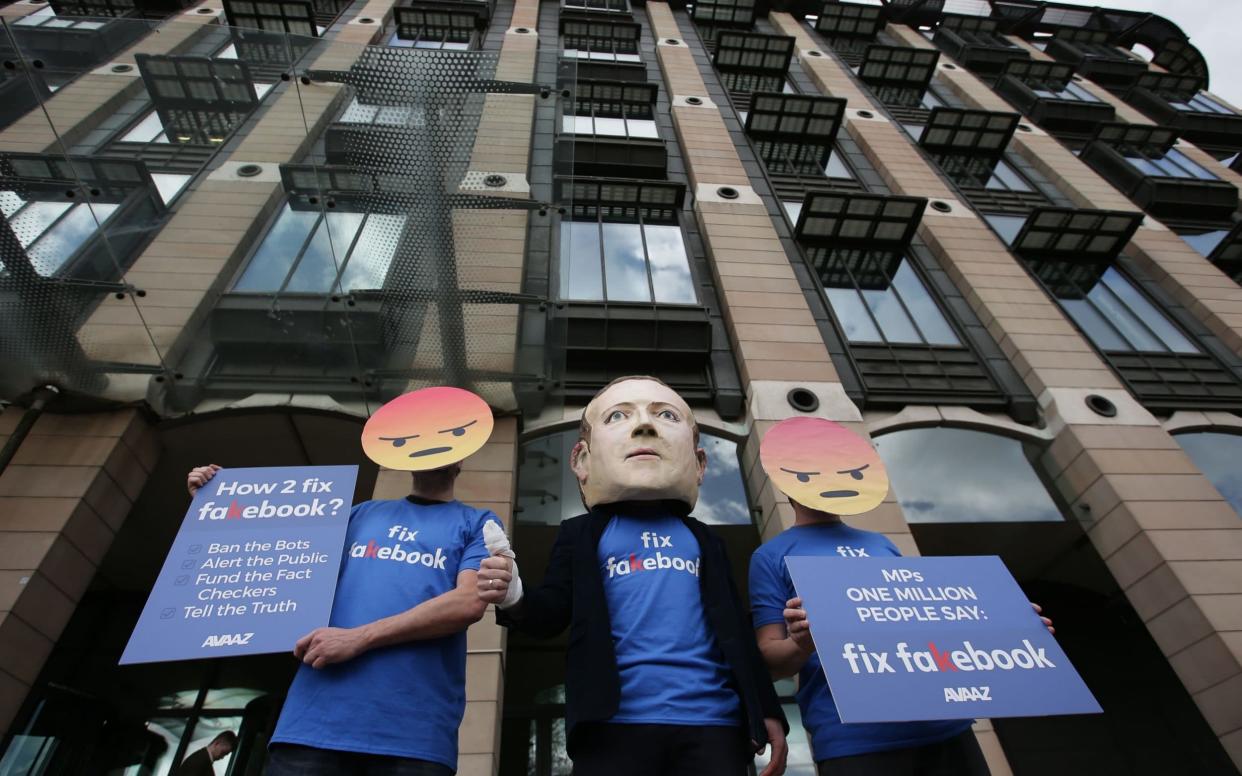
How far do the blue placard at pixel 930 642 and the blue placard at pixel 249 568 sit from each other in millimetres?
2831

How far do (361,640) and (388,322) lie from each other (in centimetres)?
492

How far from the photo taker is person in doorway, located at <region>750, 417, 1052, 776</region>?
3799mm

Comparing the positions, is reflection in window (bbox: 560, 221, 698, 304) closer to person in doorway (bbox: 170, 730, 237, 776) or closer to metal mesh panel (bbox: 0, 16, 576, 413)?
metal mesh panel (bbox: 0, 16, 576, 413)

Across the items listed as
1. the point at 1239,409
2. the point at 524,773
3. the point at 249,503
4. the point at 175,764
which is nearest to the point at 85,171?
the point at 249,503

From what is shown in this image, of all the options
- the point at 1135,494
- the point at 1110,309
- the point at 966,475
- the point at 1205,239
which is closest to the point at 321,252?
the point at 966,475

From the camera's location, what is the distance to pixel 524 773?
9078 mm

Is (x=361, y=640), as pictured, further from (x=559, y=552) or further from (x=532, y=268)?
(x=532, y=268)

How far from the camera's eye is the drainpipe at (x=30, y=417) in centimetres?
679

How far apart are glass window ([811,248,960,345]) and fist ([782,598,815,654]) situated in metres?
8.03

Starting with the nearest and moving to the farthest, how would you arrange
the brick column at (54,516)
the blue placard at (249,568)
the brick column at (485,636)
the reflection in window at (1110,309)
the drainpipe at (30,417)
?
the blue placard at (249,568), the brick column at (485,636), the brick column at (54,516), the drainpipe at (30,417), the reflection in window at (1110,309)

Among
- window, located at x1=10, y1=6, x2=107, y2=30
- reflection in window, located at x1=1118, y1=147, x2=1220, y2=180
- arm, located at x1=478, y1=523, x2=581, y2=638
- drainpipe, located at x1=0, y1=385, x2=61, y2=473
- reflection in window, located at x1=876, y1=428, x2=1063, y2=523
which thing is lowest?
reflection in window, located at x1=876, y1=428, x2=1063, y2=523

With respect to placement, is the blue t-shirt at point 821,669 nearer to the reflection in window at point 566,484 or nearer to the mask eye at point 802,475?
the mask eye at point 802,475

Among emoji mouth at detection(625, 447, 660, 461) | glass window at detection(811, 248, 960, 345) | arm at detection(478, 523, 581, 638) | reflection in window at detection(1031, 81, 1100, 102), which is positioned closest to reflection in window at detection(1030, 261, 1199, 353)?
glass window at detection(811, 248, 960, 345)

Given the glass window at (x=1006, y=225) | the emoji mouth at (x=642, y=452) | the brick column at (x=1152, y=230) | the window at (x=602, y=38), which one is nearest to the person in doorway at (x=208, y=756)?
the emoji mouth at (x=642, y=452)
